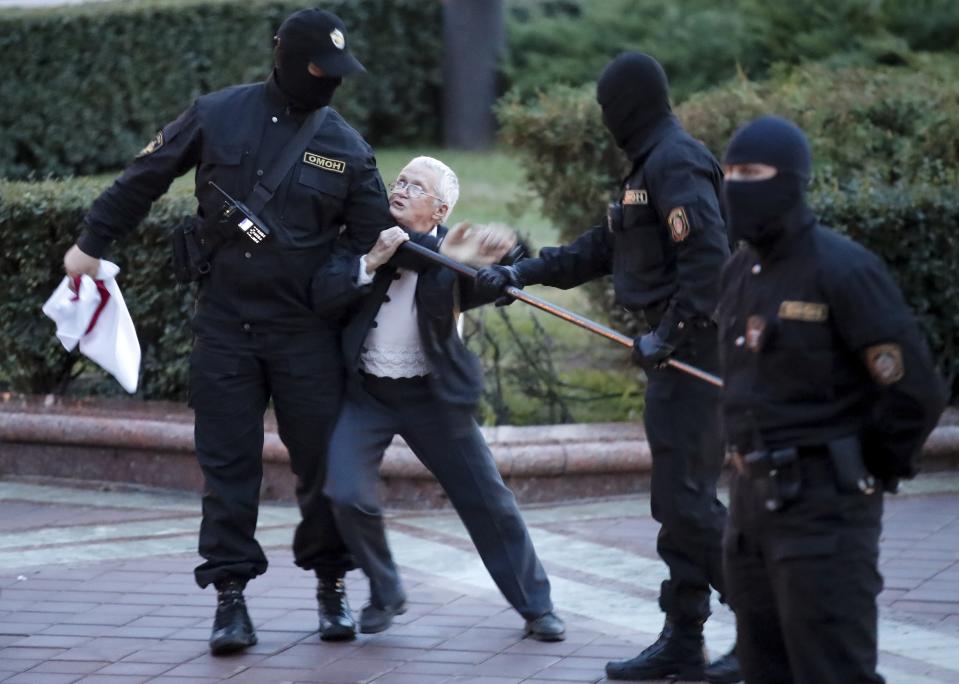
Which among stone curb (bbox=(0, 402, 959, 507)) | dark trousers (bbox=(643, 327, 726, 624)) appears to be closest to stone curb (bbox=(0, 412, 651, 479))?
stone curb (bbox=(0, 402, 959, 507))

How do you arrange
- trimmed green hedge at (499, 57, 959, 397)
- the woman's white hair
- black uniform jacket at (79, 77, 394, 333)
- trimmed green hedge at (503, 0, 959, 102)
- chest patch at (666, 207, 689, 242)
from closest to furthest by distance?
chest patch at (666, 207, 689, 242), black uniform jacket at (79, 77, 394, 333), the woman's white hair, trimmed green hedge at (499, 57, 959, 397), trimmed green hedge at (503, 0, 959, 102)

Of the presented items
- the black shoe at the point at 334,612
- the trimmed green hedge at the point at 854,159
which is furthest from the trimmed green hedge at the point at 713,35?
the black shoe at the point at 334,612

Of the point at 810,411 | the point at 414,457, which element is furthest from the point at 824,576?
the point at 414,457

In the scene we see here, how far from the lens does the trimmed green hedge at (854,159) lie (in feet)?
25.6

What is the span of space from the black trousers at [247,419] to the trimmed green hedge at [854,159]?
3.28 m

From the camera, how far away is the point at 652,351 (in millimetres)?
4695

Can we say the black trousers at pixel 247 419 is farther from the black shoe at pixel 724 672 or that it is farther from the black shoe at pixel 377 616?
the black shoe at pixel 724 672

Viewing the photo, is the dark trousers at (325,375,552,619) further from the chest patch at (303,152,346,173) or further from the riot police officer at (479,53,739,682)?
the chest patch at (303,152,346,173)

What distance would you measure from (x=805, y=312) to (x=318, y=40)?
203 centimetres

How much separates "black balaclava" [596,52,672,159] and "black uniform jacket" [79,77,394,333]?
0.79 metres

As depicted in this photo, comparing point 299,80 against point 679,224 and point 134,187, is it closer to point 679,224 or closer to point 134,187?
point 134,187

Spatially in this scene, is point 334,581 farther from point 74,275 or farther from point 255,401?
point 74,275

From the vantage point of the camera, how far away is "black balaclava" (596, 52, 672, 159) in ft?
15.9

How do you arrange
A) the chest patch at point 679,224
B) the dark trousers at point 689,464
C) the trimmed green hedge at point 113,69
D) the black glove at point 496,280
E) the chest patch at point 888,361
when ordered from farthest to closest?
the trimmed green hedge at point 113,69 < the black glove at point 496,280 < the dark trousers at point 689,464 < the chest patch at point 679,224 < the chest patch at point 888,361
